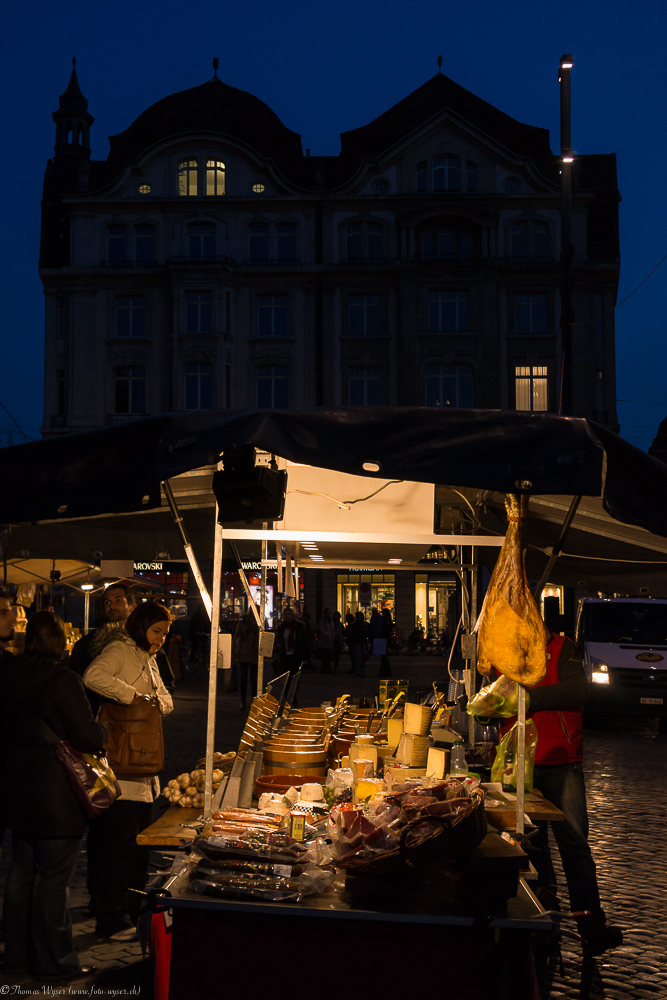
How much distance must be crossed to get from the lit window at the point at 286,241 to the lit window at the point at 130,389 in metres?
7.75

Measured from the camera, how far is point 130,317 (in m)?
40.6

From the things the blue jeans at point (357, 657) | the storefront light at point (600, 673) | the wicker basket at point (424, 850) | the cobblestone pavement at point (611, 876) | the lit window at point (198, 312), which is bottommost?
the blue jeans at point (357, 657)

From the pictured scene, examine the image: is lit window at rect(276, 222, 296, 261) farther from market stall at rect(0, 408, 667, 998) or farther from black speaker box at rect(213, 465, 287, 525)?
market stall at rect(0, 408, 667, 998)

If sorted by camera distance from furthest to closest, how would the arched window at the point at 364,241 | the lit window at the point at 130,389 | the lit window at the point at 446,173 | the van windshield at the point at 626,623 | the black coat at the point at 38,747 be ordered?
the lit window at the point at 130,389 < the arched window at the point at 364,241 < the lit window at the point at 446,173 < the van windshield at the point at 626,623 < the black coat at the point at 38,747

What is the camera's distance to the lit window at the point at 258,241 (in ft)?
132

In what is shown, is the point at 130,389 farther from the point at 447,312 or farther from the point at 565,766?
the point at 565,766

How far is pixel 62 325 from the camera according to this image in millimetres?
41156

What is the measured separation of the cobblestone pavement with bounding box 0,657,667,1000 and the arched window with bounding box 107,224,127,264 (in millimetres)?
27937

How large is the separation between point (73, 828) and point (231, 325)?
1425 inches

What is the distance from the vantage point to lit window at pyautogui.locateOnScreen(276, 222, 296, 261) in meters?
40.2

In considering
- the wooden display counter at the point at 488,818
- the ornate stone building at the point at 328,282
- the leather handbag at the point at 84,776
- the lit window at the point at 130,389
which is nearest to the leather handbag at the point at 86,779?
the leather handbag at the point at 84,776

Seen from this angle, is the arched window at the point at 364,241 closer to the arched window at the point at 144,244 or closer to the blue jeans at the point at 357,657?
the arched window at the point at 144,244

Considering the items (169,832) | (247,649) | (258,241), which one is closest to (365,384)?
(258,241)

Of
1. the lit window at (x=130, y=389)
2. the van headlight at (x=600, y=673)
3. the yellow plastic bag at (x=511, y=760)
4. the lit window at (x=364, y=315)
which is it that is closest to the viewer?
the yellow plastic bag at (x=511, y=760)
